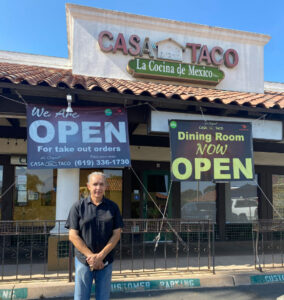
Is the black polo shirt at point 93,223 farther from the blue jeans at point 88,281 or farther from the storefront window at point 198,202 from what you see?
the storefront window at point 198,202

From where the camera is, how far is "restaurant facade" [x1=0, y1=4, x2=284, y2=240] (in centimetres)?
575

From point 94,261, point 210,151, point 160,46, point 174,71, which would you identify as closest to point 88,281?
point 94,261

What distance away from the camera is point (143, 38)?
27.5 feet

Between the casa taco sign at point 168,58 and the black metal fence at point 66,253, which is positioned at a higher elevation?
the casa taco sign at point 168,58

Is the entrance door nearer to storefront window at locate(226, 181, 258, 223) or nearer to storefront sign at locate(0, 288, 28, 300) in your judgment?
storefront window at locate(226, 181, 258, 223)

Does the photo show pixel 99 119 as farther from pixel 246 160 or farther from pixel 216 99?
pixel 246 160

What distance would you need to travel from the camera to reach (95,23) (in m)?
8.10

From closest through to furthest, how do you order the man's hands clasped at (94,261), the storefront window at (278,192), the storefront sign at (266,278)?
1. the man's hands clasped at (94,261)
2. the storefront sign at (266,278)
3. the storefront window at (278,192)

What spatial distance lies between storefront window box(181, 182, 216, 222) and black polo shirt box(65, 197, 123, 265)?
6169mm

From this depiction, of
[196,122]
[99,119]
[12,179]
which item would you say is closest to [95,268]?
[99,119]

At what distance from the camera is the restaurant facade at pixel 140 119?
5754 mm

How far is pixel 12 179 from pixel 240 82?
24.8 feet

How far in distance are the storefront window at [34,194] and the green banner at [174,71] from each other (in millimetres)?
3955

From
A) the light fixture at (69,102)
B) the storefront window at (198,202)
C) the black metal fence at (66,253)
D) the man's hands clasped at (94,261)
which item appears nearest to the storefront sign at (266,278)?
the black metal fence at (66,253)
